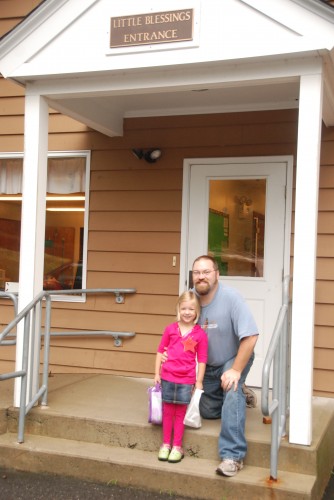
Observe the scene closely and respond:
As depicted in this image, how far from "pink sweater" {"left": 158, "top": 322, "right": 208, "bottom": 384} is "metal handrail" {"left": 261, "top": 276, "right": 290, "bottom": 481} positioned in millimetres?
502

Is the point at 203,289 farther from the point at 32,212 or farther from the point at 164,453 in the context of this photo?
the point at 32,212

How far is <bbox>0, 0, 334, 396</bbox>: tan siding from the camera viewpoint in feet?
18.7

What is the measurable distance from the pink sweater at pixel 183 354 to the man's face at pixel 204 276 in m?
0.28

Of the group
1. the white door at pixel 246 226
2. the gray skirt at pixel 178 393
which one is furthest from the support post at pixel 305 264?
the white door at pixel 246 226

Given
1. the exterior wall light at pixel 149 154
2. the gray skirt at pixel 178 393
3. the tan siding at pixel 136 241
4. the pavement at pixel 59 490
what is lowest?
the pavement at pixel 59 490

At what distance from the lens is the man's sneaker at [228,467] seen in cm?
382

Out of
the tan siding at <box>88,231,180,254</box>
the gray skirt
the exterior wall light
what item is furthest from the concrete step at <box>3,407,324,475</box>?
the exterior wall light

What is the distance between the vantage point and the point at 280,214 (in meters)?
5.50

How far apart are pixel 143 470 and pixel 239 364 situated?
0.94 meters

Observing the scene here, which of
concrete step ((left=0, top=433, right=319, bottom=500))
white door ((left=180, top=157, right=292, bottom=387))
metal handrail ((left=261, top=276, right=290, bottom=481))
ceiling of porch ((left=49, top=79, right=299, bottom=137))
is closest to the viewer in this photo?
metal handrail ((left=261, top=276, right=290, bottom=481))

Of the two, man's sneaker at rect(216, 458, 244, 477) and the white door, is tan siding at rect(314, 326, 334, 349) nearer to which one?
the white door

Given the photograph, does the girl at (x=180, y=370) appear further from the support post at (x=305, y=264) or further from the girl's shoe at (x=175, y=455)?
the support post at (x=305, y=264)

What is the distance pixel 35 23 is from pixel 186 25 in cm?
119

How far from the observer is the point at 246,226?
5680 millimetres
